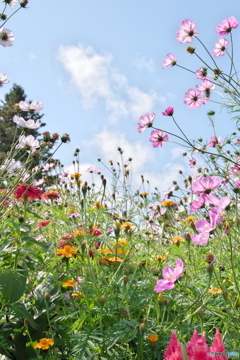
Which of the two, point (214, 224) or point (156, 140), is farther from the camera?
point (156, 140)

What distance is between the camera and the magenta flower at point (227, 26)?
9.71ft

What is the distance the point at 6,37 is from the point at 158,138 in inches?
52.4

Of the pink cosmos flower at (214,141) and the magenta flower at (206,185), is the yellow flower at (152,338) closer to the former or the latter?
the magenta flower at (206,185)

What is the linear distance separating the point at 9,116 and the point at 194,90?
68.8 ft

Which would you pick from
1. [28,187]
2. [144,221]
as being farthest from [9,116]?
[28,187]

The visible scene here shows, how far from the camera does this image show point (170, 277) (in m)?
1.21

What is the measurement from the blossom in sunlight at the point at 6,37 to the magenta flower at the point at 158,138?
1250 mm

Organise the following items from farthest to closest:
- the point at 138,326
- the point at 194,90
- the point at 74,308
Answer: the point at 194,90 < the point at 74,308 < the point at 138,326

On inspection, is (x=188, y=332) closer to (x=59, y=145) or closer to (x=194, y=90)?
(x=59, y=145)

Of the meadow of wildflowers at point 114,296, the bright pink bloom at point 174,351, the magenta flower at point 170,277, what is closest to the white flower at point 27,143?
the meadow of wildflowers at point 114,296

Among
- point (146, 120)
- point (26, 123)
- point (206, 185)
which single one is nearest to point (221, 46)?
point (146, 120)

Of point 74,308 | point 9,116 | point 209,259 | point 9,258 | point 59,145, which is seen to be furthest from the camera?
point 9,116

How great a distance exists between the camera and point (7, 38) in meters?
2.83

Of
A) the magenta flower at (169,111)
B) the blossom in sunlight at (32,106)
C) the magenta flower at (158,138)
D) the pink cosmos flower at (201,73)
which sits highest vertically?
the pink cosmos flower at (201,73)
